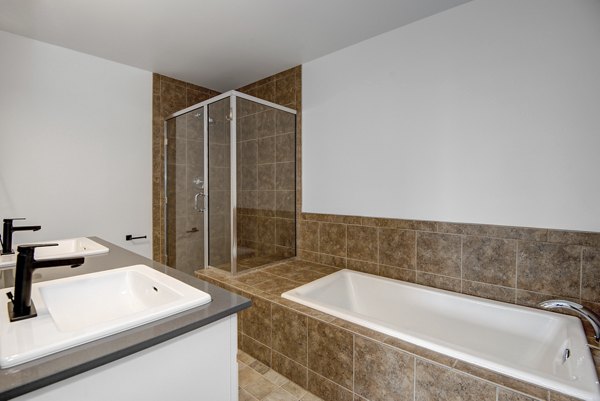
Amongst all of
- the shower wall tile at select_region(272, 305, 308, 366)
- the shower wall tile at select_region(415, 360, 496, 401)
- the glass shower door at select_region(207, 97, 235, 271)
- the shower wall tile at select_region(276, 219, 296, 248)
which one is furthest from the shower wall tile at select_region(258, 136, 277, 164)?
the shower wall tile at select_region(415, 360, 496, 401)

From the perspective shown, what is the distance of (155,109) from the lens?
3.02m

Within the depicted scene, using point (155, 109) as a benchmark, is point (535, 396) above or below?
below

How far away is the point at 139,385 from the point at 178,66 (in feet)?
9.52

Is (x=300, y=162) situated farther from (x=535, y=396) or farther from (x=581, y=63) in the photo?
(x=535, y=396)

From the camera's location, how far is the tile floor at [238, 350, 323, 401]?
67.4 inches

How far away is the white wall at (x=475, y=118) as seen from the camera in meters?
1.59

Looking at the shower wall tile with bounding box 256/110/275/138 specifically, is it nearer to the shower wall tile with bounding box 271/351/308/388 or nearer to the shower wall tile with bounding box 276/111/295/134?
the shower wall tile with bounding box 276/111/295/134

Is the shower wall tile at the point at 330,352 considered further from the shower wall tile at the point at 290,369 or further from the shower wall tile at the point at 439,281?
the shower wall tile at the point at 439,281

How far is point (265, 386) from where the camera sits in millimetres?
1806

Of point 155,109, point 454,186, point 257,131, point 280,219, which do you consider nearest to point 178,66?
point 155,109

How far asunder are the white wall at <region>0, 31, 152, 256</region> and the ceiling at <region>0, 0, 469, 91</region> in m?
0.21

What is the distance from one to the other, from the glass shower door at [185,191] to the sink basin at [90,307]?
5.14 feet

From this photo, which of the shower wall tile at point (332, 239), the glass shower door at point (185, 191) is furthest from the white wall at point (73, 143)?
the shower wall tile at point (332, 239)

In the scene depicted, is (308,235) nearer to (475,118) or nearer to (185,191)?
(185,191)
